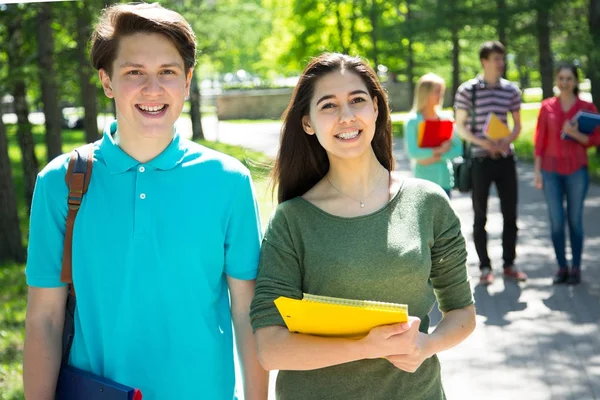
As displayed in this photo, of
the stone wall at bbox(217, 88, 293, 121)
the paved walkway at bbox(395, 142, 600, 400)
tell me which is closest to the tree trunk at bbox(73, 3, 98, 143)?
the paved walkway at bbox(395, 142, 600, 400)

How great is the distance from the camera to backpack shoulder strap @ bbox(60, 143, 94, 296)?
9.61 feet

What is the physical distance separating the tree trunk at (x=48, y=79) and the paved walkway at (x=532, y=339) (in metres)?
6.55

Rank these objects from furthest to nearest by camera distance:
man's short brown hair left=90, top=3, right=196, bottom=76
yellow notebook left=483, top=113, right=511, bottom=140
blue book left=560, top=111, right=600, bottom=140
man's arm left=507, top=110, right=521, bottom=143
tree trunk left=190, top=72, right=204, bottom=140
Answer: tree trunk left=190, top=72, right=204, bottom=140 < man's arm left=507, top=110, right=521, bottom=143 < yellow notebook left=483, top=113, right=511, bottom=140 < blue book left=560, top=111, right=600, bottom=140 < man's short brown hair left=90, top=3, right=196, bottom=76

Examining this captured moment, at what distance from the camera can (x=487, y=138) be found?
9.55 meters

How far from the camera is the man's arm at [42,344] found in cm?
300

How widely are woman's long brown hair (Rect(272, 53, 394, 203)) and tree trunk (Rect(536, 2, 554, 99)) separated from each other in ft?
66.8

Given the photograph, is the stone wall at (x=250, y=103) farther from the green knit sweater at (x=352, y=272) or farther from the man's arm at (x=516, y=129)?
the green knit sweater at (x=352, y=272)

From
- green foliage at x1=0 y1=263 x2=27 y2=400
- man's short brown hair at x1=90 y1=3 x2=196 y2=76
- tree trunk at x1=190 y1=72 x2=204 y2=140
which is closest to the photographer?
man's short brown hair at x1=90 y1=3 x2=196 y2=76

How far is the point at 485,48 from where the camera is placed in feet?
31.2

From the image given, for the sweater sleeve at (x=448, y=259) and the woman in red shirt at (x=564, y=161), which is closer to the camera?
the sweater sleeve at (x=448, y=259)

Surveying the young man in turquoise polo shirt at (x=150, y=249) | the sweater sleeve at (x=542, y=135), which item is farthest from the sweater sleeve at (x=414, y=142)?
the young man in turquoise polo shirt at (x=150, y=249)

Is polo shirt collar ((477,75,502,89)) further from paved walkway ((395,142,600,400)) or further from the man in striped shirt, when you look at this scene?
paved walkway ((395,142,600,400))

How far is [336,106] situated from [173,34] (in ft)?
1.83

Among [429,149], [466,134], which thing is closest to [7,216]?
[429,149]
